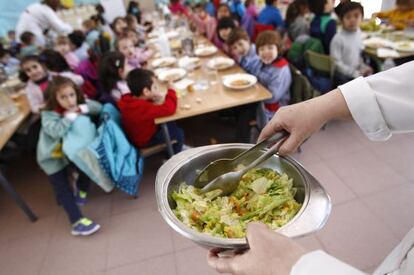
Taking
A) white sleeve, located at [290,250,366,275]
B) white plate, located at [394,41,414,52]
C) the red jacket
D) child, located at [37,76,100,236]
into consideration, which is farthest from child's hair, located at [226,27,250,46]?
white sleeve, located at [290,250,366,275]

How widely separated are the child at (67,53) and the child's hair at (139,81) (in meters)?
1.49

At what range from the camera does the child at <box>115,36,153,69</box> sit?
2.99 metres

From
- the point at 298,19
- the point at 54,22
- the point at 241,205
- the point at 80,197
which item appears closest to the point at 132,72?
the point at 80,197

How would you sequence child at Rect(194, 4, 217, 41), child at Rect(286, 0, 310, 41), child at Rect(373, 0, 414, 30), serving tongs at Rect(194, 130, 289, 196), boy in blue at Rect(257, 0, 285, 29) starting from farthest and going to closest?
child at Rect(194, 4, 217, 41) → boy in blue at Rect(257, 0, 285, 29) → child at Rect(286, 0, 310, 41) → child at Rect(373, 0, 414, 30) → serving tongs at Rect(194, 130, 289, 196)

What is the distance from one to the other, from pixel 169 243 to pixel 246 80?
1.34 metres

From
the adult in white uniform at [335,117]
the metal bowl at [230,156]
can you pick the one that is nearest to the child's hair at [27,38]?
the metal bowl at [230,156]

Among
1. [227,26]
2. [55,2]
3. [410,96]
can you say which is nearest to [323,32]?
[227,26]

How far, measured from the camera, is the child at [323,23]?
2707 millimetres

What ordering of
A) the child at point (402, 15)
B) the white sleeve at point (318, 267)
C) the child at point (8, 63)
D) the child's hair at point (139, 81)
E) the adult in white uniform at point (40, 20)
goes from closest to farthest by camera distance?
the white sleeve at point (318, 267)
the child's hair at point (139, 81)
the child at point (402, 15)
the child at point (8, 63)
the adult in white uniform at point (40, 20)

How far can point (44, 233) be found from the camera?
2.13 metres

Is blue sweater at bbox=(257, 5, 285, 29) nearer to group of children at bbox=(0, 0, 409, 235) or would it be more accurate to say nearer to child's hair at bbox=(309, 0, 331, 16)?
group of children at bbox=(0, 0, 409, 235)

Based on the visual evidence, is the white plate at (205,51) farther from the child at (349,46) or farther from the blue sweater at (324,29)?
the child at (349,46)

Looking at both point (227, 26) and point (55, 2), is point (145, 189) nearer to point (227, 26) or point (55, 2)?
point (227, 26)

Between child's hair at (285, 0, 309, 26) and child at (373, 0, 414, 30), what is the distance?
0.96 meters
